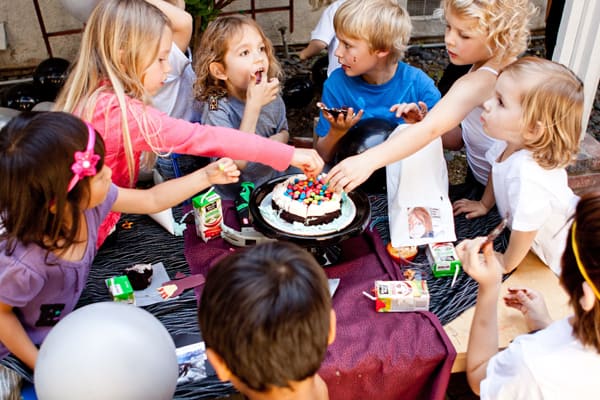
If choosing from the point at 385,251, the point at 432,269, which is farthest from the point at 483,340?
the point at 385,251

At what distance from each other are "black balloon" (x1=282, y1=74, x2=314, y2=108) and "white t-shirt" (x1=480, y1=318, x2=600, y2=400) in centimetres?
358

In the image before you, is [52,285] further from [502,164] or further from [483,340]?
[502,164]

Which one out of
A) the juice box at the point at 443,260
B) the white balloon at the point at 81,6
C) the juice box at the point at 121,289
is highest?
the white balloon at the point at 81,6

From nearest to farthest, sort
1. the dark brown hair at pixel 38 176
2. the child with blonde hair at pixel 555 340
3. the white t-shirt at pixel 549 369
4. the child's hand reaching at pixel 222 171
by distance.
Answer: the child with blonde hair at pixel 555 340, the white t-shirt at pixel 549 369, the dark brown hair at pixel 38 176, the child's hand reaching at pixel 222 171

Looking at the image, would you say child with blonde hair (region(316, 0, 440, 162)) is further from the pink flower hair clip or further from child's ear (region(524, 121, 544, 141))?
the pink flower hair clip

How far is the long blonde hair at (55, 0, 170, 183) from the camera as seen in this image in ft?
6.97

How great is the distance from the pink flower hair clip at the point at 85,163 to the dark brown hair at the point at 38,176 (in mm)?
13

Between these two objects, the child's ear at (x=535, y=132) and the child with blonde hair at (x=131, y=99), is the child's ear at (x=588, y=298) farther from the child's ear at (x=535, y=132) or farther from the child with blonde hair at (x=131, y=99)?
the child with blonde hair at (x=131, y=99)

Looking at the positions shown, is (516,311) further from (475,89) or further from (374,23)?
(374,23)

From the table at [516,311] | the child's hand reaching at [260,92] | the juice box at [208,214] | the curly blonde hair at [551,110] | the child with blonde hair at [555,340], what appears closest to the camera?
the child with blonde hair at [555,340]

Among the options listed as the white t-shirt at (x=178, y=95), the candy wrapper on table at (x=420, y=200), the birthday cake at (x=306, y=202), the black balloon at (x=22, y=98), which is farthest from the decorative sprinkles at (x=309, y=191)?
the black balloon at (x=22, y=98)

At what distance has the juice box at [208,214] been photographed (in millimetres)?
2188

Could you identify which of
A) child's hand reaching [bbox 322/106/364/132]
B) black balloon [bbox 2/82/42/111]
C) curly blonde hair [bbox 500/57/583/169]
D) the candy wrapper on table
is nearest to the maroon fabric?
the candy wrapper on table

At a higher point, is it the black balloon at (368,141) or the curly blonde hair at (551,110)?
the curly blonde hair at (551,110)
